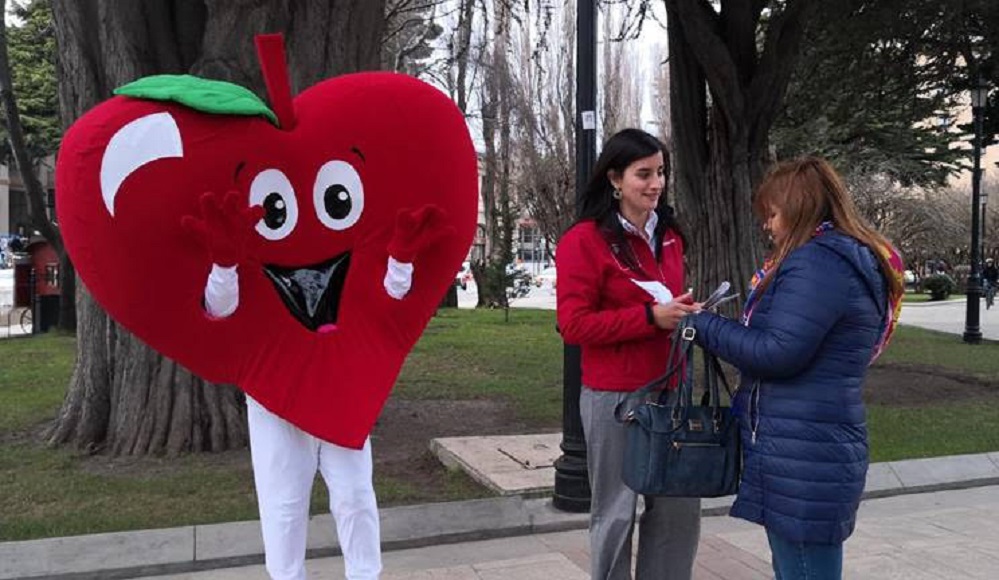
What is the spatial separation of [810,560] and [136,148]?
8.25 ft

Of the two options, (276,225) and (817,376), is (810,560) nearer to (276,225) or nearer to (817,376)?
(817,376)

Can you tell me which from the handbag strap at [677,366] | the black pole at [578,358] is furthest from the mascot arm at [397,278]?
the black pole at [578,358]

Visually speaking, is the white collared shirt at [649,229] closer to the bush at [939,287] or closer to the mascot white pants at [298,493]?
the mascot white pants at [298,493]

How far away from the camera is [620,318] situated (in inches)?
114

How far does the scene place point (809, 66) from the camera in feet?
42.2

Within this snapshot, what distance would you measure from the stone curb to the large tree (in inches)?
69.2

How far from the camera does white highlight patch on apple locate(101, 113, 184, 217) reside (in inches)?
112

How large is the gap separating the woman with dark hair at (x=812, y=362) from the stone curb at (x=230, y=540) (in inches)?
101

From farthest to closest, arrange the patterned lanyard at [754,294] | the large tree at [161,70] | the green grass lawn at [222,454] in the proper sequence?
the large tree at [161,70] → the green grass lawn at [222,454] → the patterned lanyard at [754,294]

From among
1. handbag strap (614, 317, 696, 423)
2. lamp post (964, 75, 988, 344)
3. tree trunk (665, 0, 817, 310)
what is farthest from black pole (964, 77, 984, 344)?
handbag strap (614, 317, 696, 423)

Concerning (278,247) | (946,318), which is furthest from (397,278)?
(946,318)

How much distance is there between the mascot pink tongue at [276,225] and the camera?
2893 millimetres

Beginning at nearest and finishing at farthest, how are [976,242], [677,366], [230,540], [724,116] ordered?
1. [677,366]
2. [230,540]
3. [724,116]
4. [976,242]

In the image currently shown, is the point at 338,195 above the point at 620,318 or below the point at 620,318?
above
